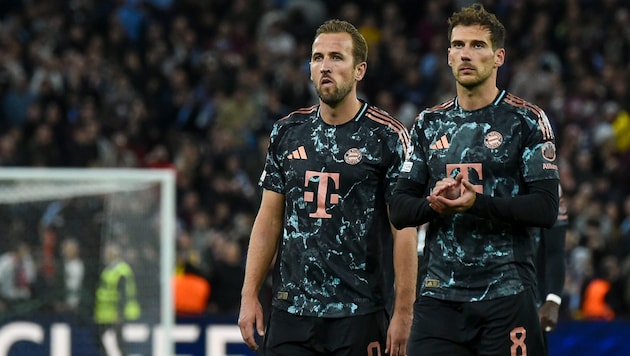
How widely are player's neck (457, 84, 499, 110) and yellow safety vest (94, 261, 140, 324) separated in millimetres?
5721

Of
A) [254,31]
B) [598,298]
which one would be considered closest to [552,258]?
[598,298]

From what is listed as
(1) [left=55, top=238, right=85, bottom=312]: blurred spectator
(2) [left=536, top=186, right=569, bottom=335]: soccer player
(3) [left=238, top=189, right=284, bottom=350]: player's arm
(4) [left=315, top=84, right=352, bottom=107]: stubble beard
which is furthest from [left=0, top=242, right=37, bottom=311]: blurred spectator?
(4) [left=315, top=84, right=352, bottom=107]: stubble beard

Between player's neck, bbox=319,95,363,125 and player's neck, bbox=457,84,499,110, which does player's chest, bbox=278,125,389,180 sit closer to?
player's neck, bbox=319,95,363,125

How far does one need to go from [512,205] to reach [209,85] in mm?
13229

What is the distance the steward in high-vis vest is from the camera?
433 inches

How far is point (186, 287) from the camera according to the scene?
13.8 m

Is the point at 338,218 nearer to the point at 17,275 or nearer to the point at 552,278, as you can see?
the point at 552,278

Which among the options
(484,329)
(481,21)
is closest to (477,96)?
(481,21)

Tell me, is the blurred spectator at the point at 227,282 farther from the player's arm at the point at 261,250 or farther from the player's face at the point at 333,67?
the player's face at the point at 333,67

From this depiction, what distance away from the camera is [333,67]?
6.05m

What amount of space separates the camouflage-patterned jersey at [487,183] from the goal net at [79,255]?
546 centimetres

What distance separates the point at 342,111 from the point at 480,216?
1.01 meters

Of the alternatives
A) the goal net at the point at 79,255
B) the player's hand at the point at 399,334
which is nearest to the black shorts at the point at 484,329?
the player's hand at the point at 399,334

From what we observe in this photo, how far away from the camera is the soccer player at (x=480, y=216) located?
221 inches
